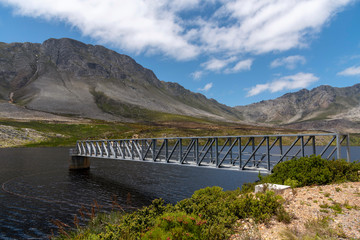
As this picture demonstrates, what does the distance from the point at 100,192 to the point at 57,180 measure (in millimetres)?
12089

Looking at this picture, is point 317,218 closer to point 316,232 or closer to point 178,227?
point 316,232

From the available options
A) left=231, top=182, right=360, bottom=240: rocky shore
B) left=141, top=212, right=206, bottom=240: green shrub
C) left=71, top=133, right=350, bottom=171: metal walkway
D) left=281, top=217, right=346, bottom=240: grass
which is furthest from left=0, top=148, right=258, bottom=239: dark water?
left=281, top=217, right=346, bottom=240: grass

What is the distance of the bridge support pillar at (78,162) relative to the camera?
51953 millimetres

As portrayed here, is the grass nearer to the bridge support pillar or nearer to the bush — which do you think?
the bush

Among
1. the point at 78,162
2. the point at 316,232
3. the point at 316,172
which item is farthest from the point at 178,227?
the point at 78,162

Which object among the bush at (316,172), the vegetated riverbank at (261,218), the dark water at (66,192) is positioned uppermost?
the bush at (316,172)

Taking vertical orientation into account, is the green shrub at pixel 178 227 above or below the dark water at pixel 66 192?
above

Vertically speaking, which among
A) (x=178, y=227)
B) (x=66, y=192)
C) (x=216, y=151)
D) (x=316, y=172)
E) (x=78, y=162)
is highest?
(x=216, y=151)

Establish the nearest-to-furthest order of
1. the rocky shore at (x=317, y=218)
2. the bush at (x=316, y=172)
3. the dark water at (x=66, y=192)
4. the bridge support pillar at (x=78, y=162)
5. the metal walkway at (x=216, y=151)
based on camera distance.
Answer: the rocky shore at (x=317, y=218), the bush at (x=316, y=172), the dark water at (x=66, y=192), the metal walkway at (x=216, y=151), the bridge support pillar at (x=78, y=162)

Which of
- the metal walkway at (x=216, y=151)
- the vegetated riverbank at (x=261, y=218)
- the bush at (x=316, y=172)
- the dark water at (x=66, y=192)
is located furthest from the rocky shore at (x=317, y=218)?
the dark water at (x=66, y=192)

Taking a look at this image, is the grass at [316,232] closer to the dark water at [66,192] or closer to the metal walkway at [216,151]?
the dark water at [66,192]

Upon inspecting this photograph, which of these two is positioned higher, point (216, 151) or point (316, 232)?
point (216, 151)

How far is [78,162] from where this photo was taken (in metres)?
52.7

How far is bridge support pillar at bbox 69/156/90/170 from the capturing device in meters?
52.0
